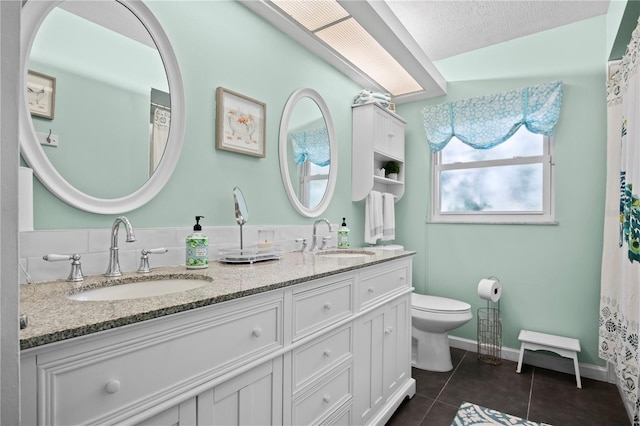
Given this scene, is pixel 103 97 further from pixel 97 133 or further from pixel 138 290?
pixel 138 290

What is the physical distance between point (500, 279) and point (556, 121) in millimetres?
1290

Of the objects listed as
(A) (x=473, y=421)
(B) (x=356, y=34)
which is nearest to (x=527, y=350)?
(A) (x=473, y=421)

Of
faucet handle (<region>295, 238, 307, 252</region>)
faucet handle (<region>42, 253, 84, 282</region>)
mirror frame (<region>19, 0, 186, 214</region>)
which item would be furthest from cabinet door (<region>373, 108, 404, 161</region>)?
faucet handle (<region>42, 253, 84, 282</region>)

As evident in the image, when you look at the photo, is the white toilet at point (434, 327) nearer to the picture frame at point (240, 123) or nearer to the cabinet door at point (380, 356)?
the cabinet door at point (380, 356)

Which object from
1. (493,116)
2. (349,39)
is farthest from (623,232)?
(349,39)

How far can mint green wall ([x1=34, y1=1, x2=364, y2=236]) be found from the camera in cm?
139

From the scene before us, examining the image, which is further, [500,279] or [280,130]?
[500,279]

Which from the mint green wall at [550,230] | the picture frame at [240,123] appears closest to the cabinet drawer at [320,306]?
the picture frame at [240,123]

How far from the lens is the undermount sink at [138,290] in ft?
3.39

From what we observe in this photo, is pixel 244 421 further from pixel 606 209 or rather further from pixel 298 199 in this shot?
pixel 606 209

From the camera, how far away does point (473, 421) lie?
183 cm

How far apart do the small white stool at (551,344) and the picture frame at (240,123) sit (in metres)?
2.31

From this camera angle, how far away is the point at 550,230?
8.30ft

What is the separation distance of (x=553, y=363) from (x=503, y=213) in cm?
118
